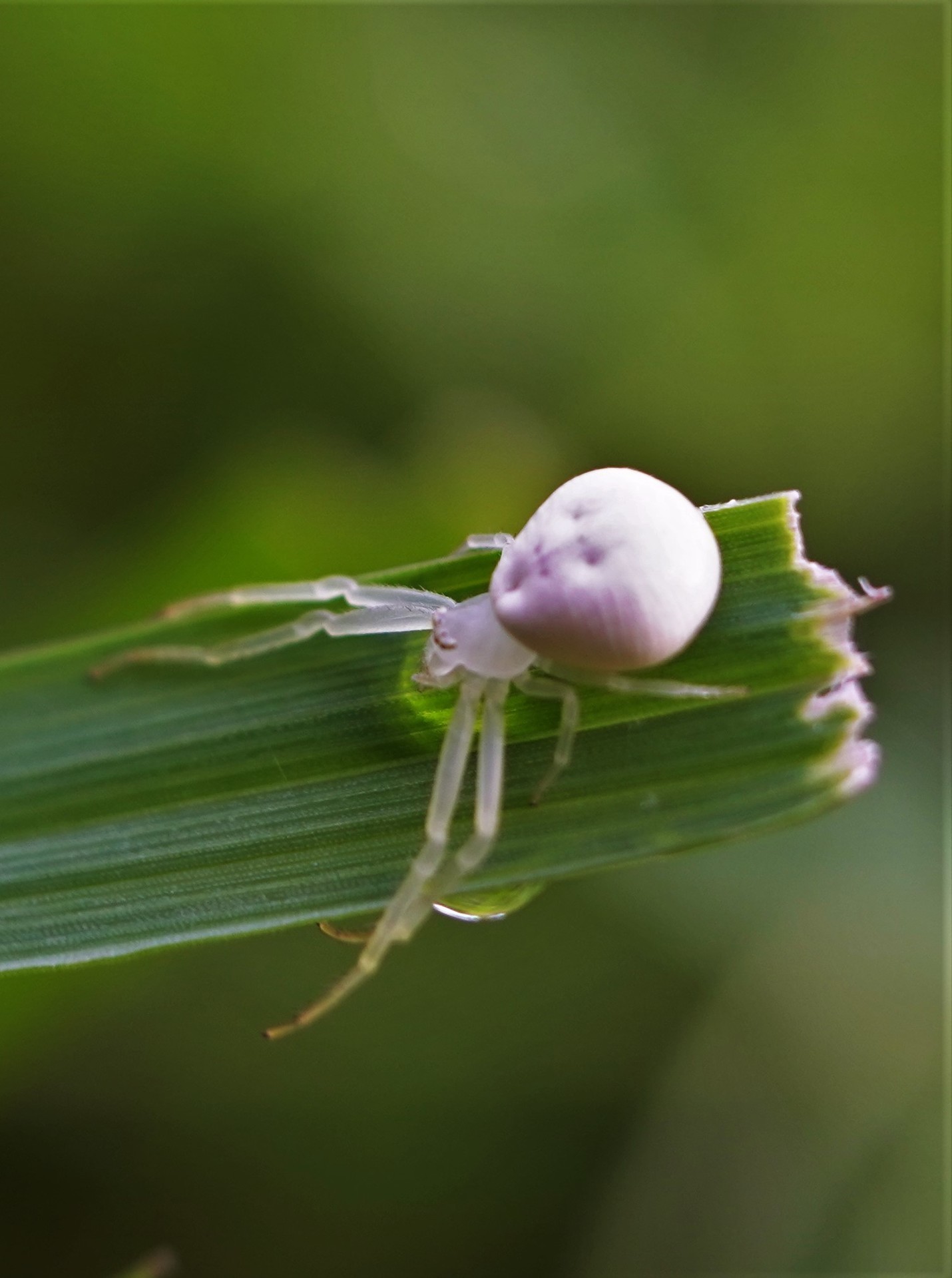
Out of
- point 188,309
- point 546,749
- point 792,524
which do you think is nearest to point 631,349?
point 188,309

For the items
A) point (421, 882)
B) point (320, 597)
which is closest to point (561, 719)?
point (421, 882)

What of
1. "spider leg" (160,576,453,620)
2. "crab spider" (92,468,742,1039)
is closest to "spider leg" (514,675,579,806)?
"crab spider" (92,468,742,1039)

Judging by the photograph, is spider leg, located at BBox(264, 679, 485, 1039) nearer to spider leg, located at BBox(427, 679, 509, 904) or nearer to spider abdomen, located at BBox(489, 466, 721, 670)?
spider leg, located at BBox(427, 679, 509, 904)

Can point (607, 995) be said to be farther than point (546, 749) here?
Yes

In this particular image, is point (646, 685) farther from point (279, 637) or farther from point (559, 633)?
point (279, 637)

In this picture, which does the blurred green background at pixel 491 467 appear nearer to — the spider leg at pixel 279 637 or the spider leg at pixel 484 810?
the spider leg at pixel 279 637

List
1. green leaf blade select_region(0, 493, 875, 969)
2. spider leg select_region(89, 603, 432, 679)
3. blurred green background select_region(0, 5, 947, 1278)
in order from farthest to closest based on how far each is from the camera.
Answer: blurred green background select_region(0, 5, 947, 1278) < spider leg select_region(89, 603, 432, 679) < green leaf blade select_region(0, 493, 875, 969)

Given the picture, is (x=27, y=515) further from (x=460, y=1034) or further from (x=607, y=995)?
(x=607, y=995)
